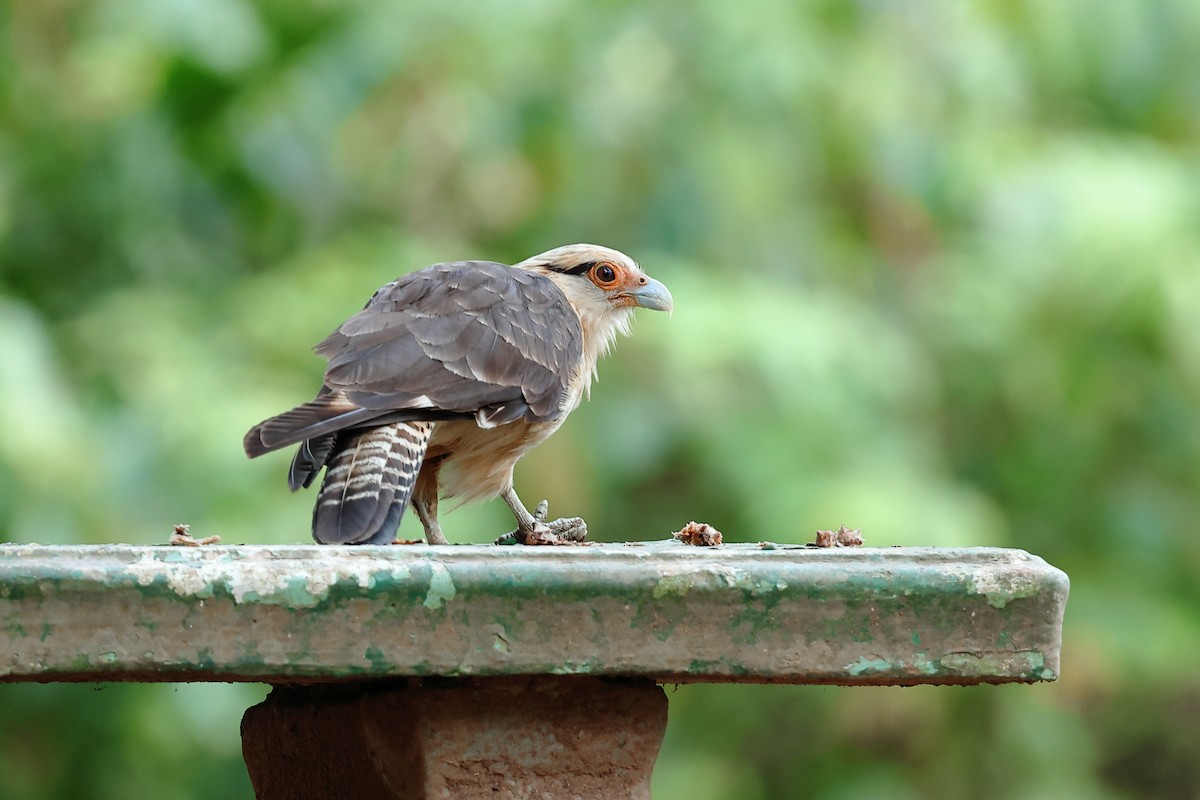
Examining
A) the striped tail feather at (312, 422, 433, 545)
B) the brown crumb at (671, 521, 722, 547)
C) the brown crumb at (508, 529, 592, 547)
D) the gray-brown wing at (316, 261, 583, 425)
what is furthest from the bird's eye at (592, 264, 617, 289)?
the brown crumb at (671, 521, 722, 547)

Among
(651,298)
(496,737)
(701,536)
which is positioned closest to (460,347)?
(701,536)

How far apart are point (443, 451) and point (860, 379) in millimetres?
Result: 3536

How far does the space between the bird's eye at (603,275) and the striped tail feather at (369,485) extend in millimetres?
1582

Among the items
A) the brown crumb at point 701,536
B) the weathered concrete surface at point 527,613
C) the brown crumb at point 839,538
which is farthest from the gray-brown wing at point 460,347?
the weathered concrete surface at point 527,613

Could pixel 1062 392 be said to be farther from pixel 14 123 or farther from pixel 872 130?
pixel 14 123

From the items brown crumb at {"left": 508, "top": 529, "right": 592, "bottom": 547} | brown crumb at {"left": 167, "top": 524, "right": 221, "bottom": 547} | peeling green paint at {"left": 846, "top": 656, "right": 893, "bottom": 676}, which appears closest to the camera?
peeling green paint at {"left": 846, "top": 656, "right": 893, "bottom": 676}

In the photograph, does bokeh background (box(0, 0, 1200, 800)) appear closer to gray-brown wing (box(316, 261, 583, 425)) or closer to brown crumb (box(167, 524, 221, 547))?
gray-brown wing (box(316, 261, 583, 425))

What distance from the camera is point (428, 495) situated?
4.05 m

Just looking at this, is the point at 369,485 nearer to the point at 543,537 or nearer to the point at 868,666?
the point at 543,537

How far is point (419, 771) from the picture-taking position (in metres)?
2.20

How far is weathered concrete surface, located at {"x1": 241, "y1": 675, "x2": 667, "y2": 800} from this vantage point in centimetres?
219

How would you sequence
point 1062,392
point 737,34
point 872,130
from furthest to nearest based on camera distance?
1. point 1062,392
2. point 872,130
3. point 737,34

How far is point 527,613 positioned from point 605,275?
2.96 metres

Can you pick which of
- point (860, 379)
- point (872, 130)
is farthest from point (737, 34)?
point (860, 379)
